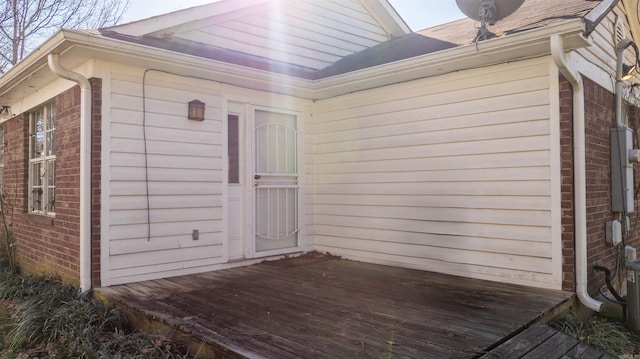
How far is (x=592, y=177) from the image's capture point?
439 centimetres

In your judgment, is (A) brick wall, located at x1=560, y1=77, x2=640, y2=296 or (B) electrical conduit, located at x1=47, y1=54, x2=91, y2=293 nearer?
(A) brick wall, located at x1=560, y1=77, x2=640, y2=296

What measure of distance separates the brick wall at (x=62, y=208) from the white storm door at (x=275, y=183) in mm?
1878

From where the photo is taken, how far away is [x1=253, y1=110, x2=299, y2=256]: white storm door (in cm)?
566

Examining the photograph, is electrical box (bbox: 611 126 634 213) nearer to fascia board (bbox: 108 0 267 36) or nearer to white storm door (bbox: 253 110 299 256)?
white storm door (bbox: 253 110 299 256)

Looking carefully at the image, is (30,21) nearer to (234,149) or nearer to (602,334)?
(234,149)

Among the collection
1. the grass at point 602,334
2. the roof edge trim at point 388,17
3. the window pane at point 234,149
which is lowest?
the grass at point 602,334

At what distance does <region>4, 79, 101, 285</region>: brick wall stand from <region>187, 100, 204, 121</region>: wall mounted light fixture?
0.96 metres

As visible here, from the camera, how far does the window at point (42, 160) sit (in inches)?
213

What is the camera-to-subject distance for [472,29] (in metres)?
5.71

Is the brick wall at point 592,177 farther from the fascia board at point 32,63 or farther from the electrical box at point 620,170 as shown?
the fascia board at point 32,63

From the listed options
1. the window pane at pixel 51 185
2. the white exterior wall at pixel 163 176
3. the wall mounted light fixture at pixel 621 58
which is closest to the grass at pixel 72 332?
the white exterior wall at pixel 163 176

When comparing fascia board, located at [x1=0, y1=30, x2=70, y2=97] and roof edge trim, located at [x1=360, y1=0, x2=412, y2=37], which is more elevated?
roof edge trim, located at [x1=360, y1=0, x2=412, y2=37]

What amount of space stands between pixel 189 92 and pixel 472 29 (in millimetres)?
3689

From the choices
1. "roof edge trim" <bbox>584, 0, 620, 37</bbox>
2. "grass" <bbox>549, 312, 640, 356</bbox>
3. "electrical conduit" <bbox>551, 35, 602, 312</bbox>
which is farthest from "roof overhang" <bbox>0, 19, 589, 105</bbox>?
"grass" <bbox>549, 312, 640, 356</bbox>
